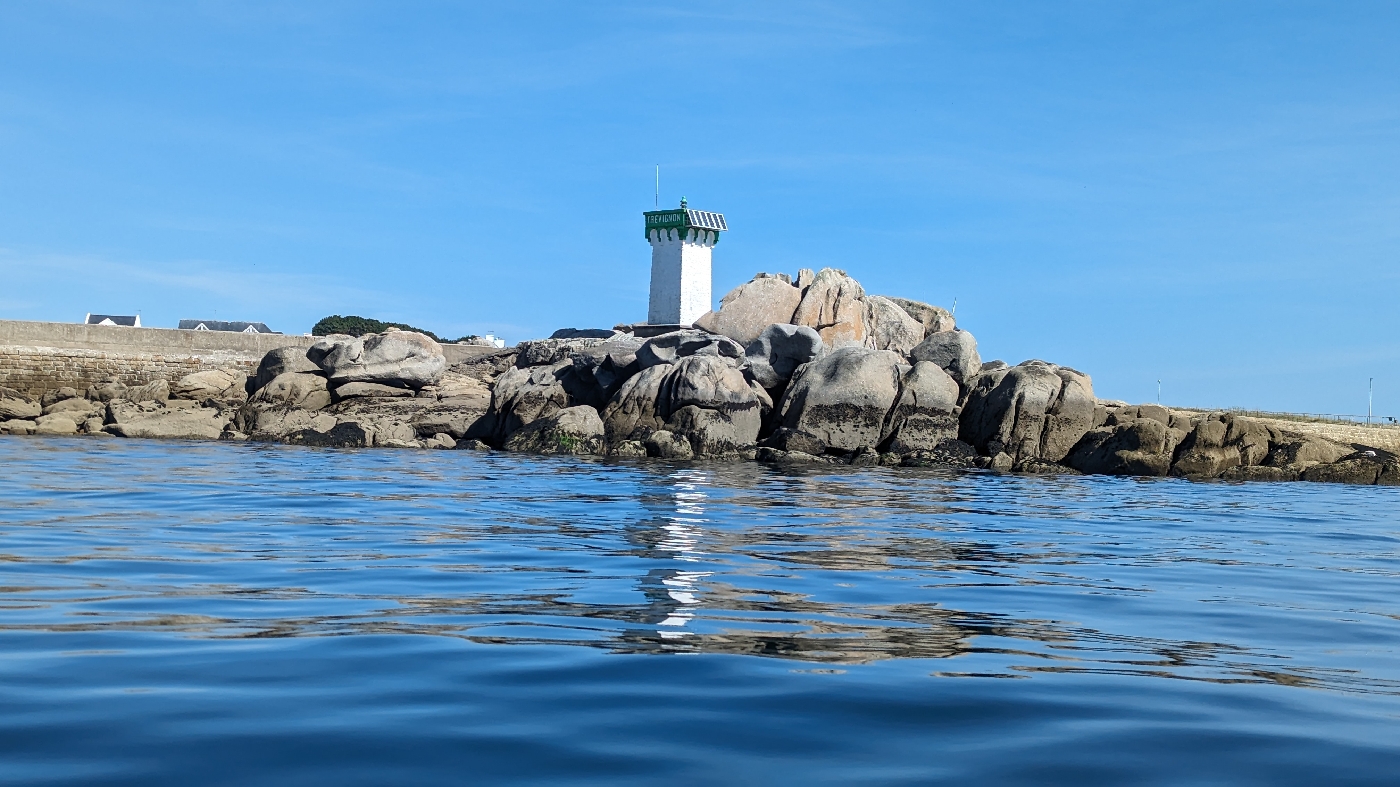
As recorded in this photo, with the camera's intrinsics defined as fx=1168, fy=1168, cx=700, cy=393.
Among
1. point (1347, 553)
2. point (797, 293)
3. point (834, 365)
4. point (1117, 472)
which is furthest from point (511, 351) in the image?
point (1347, 553)

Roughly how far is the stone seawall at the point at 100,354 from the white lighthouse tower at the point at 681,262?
1375 cm

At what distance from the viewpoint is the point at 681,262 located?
39.5 m

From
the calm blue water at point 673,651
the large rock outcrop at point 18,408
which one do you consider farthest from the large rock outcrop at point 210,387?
the calm blue water at point 673,651

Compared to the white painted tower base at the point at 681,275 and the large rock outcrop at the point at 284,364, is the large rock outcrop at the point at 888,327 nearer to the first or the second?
the white painted tower base at the point at 681,275

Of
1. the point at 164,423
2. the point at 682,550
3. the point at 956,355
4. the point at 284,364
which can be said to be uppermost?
the point at 956,355

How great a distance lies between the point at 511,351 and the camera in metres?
35.2

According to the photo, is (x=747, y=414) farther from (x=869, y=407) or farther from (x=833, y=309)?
(x=833, y=309)

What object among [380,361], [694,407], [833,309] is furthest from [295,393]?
[833,309]

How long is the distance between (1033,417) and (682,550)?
53.5 feet

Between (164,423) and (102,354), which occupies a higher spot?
(102,354)

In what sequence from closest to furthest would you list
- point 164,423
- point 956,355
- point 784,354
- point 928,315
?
point 164,423 < point 956,355 < point 784,354 < point 928,315

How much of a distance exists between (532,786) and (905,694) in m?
1.32

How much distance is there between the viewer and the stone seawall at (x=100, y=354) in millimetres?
29656

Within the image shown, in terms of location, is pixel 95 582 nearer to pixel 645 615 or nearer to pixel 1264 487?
pixel 645 615
